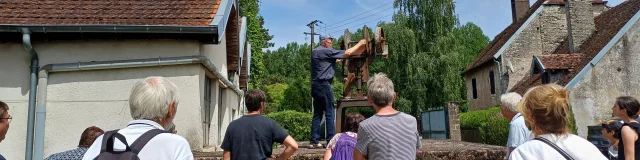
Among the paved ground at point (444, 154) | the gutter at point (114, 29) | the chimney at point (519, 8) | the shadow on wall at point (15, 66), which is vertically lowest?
the paved ground at point (444, 154)

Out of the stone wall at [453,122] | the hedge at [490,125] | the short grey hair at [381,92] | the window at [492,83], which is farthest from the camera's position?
the window at [492,83]

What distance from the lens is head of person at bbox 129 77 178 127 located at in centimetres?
232

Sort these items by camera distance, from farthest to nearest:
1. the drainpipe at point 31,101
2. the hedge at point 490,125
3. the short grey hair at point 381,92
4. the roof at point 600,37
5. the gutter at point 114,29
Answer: the hedge at point 490,125 → the roof at point 600,37 → the drainpipe at point 31,101 → the gutter at point 114,29 → the short grey hair at point 381,92

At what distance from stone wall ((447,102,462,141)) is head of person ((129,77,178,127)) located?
14.1 m

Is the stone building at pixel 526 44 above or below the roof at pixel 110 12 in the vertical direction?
above

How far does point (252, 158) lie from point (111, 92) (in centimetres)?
393

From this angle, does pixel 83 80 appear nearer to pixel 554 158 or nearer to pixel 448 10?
pixel 554 158

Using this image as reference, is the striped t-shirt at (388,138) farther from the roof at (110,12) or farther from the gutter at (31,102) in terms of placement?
the gutter at (31,102)

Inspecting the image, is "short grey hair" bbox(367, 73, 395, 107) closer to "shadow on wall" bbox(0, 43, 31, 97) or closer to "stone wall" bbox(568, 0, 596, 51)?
"shadow on wall" bbox(0, 43, 31, 97)

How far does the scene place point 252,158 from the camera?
3.79 meters

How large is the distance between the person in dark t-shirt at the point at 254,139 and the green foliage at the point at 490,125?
14648 mm

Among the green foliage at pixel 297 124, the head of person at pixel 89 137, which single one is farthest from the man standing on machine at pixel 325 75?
the green foliage at pixel 297 124

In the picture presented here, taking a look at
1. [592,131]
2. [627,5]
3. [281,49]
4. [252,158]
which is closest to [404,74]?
[627,5]

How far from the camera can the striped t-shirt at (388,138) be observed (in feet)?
11.0
